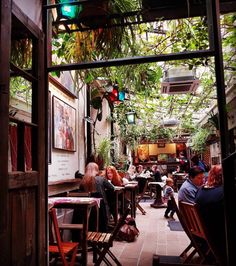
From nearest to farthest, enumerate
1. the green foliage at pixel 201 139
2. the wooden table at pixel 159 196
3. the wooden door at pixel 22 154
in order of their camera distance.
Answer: the wooden door at pixel 22 154 → the wooden table at pixel 159 196 → the green foliage at pixel 201 139

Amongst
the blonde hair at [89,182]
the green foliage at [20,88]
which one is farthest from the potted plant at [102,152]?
the green foliage at [20,88]

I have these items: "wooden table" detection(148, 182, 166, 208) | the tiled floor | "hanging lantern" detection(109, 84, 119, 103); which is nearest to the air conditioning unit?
"hanging lantern" detection(109, 84, 119, 103)

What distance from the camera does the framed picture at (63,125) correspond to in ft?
16.6

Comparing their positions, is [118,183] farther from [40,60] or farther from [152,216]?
[40,60]

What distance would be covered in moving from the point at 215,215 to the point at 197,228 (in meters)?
0.32

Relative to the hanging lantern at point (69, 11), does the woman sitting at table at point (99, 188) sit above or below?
below

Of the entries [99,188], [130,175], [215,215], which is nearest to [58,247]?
[215,215]

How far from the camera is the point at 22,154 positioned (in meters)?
2.00

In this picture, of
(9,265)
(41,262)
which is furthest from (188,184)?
(9,265)

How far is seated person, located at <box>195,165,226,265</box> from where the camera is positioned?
3.05 m

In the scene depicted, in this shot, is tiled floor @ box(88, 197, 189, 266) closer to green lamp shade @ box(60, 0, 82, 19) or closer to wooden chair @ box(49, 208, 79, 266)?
wooden chair @ box(49, 208, 79, 266)

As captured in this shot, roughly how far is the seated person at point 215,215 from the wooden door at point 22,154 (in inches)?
70.1

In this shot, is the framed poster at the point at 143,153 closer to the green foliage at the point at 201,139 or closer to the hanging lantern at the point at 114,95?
the green foliage at the point at 201,139

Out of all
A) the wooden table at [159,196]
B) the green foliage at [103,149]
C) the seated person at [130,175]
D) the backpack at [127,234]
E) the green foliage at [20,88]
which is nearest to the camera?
the green foliage at [20,88]
